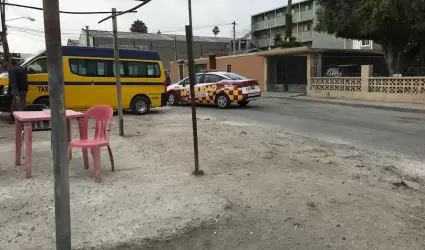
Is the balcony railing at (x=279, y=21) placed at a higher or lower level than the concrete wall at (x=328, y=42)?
higher

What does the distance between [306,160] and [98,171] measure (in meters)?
3.22

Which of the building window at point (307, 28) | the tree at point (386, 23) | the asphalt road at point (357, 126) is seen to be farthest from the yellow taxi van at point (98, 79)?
the building window at point (307, 28)

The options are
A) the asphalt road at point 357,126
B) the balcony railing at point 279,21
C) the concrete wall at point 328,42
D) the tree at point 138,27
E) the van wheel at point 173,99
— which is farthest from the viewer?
the tree at point 138,27

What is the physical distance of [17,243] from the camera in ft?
10.7

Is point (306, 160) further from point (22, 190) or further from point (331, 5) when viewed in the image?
point (331, 5)

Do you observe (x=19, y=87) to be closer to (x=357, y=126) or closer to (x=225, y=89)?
(x=225, y=89)

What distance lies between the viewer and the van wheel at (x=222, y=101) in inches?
606

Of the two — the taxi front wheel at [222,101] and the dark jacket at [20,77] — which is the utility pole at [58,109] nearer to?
the dark jacket at [20,77]

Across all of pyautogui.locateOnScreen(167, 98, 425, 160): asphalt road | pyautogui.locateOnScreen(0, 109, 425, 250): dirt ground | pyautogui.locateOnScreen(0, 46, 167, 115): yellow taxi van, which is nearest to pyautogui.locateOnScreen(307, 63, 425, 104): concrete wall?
pyautogui.locateOnScreen(167, 98, 425, 160): asphalt road

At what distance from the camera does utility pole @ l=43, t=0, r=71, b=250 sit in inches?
93.7

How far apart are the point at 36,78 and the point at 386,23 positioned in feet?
47.0

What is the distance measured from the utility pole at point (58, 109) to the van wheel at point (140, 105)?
36.0ft

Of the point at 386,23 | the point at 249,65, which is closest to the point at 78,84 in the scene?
the point at 386,23

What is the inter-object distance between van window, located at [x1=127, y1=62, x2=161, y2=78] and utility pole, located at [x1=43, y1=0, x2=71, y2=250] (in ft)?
35.8
